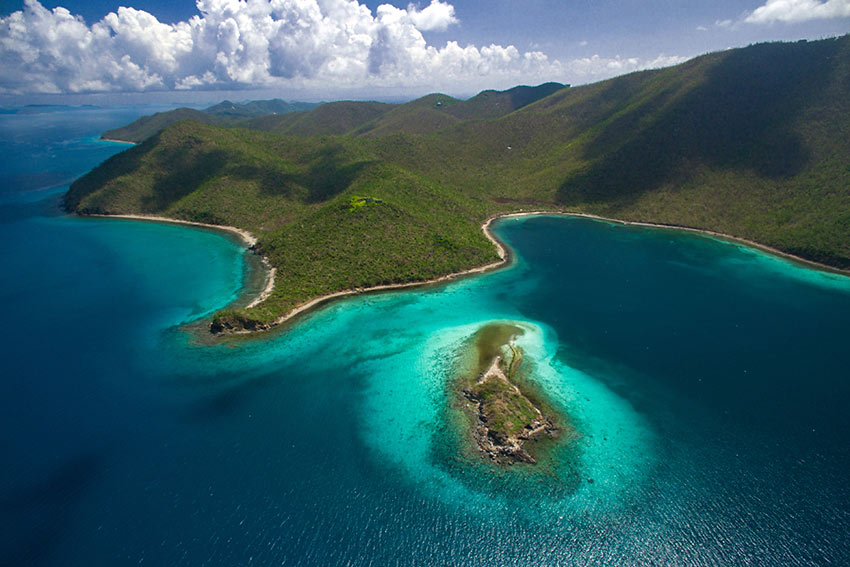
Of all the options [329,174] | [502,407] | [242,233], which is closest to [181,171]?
[242,233]

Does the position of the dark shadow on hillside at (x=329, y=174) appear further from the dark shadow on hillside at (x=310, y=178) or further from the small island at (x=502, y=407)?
the small island at (x=502, y=407)

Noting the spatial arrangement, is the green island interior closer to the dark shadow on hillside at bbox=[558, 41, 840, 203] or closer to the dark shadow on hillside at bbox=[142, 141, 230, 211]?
the dark shadow on hillside at bbox=[558, 41, 840, 203]

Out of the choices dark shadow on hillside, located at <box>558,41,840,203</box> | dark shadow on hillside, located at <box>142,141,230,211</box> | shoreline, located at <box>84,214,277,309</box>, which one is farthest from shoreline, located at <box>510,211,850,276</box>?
dark shadow on hillside, located at <box>142,141,230,211</box>

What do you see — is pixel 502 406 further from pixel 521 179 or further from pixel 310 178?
pixel 521 179

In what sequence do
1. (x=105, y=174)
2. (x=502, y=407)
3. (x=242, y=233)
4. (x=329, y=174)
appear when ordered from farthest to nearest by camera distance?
(x=105, y=174), (x=329, y=174), (x=242, y=233), (x=502, y=407)

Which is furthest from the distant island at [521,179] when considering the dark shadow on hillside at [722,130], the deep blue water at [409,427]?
the deep blue water at [409,427]

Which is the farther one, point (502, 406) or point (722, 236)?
point (722, 236)

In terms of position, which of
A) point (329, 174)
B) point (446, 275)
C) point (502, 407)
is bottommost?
point (502, 407)
